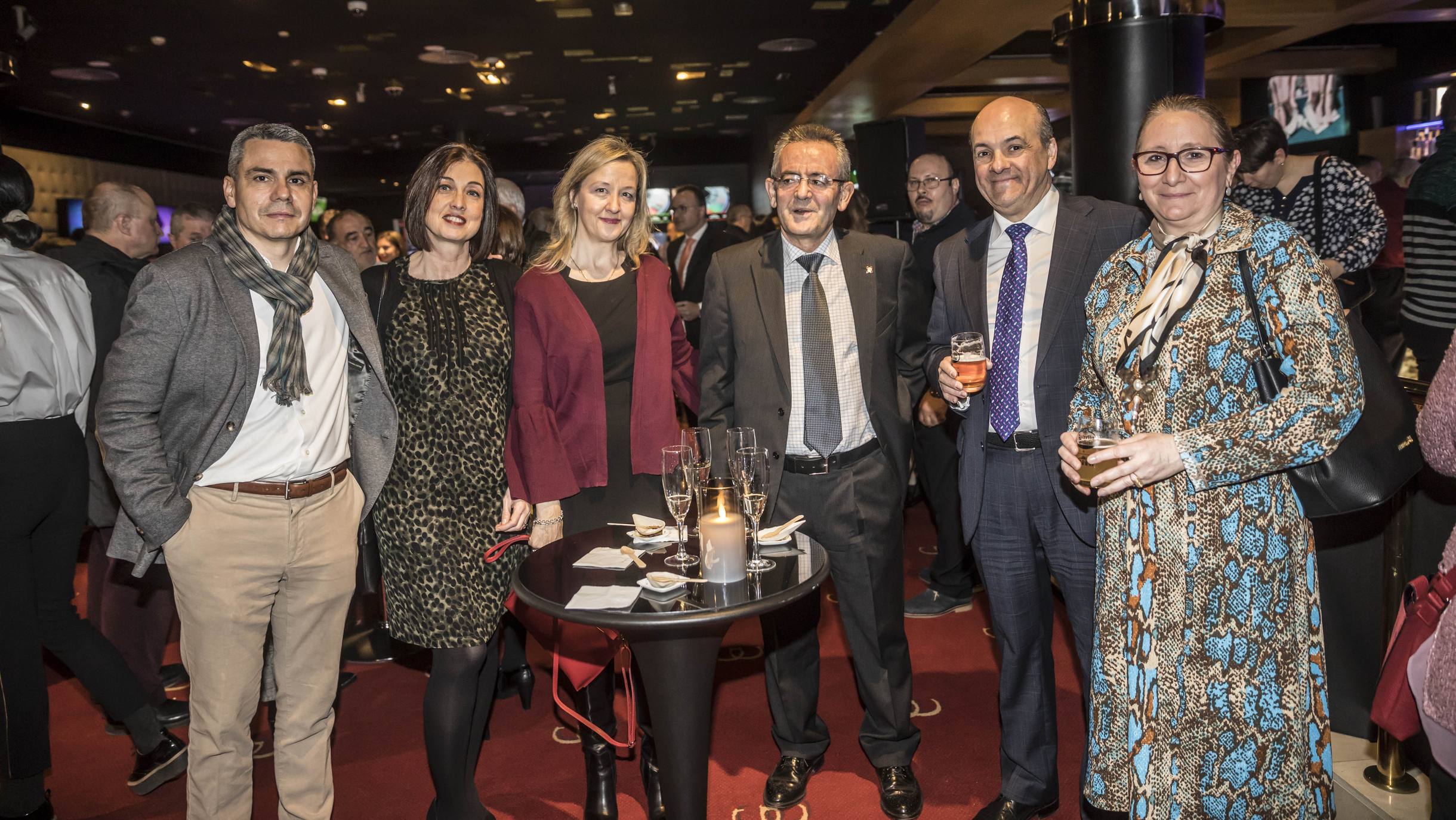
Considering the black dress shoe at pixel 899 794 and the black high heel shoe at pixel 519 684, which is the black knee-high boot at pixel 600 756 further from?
the black high heel shoe at pixel 519 684

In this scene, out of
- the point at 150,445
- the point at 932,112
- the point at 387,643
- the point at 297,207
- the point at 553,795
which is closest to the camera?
the point at 150,445

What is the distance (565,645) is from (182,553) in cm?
100

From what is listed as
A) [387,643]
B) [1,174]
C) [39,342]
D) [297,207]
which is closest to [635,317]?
[297,207]

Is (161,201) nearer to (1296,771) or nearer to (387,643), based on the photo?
(387,643)

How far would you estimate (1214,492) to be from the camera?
191 centimetres

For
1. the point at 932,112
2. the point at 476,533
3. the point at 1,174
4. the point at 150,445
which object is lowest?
the point at 476,533

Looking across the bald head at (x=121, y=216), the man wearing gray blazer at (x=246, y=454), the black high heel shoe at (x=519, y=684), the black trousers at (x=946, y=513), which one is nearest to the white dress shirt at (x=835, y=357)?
the man wearing gray blazer at (x=246, y=454)

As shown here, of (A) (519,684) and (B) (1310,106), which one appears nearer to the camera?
(A) (519,684)

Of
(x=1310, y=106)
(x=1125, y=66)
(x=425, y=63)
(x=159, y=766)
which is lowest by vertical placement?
(x=159, y=766)

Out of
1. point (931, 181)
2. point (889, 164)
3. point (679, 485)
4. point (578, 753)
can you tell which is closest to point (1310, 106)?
point (889, 164)

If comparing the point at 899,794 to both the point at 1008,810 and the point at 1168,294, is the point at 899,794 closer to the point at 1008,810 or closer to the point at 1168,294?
the point at 1008,810

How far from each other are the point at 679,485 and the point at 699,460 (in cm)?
9

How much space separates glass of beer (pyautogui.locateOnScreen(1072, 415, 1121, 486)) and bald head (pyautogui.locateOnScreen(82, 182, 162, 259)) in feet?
12.3

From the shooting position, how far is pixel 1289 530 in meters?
1.94
